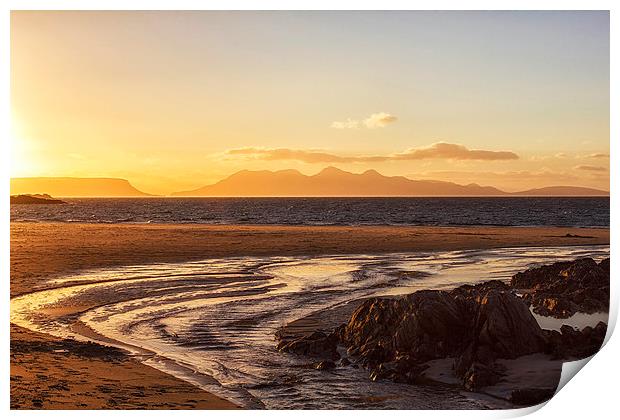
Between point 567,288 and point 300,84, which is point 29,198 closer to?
point 300,84

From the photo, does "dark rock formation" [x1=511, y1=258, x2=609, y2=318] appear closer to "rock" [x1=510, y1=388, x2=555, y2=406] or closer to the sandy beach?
"rock" [x1=510, y1=388, x2=555, y2=406]

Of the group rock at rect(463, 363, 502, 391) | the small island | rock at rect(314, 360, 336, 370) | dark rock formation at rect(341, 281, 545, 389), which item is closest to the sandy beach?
rock at rect(314, 360, 336, 370)

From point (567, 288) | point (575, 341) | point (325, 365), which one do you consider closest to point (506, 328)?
point (575, 341)

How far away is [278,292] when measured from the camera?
11.0 metres

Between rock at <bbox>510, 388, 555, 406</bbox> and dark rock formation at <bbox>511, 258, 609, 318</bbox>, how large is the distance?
218 cm

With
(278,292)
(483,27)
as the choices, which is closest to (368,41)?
(483,27)

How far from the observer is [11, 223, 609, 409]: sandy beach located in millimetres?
6379

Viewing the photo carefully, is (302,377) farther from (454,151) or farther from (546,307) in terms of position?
(454,151)

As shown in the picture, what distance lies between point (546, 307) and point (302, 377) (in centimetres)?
376

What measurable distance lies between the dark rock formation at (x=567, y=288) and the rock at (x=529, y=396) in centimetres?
218

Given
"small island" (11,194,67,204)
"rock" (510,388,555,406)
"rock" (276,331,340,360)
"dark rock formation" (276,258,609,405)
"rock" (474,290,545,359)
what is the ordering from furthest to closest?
"small island" (11,194,67,204) → "rock" (276,331,340,360) → "rock" (474,290,545,359) → "dark rock formation" (276,258,609,405) → "rock" (510,388,555,406)

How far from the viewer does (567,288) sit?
31.6 feet

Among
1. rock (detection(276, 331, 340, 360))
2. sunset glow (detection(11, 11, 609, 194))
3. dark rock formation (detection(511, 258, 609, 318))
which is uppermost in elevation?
sunset glow (detection(11, 11, 609, 194))
